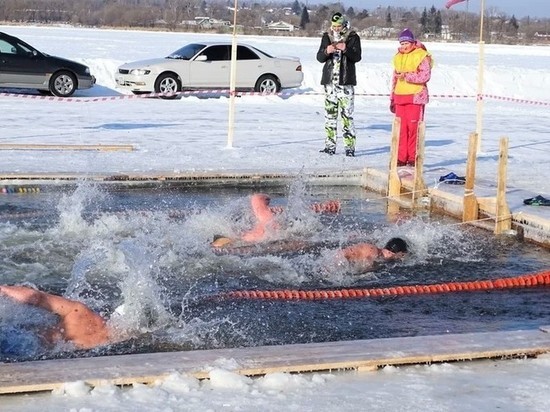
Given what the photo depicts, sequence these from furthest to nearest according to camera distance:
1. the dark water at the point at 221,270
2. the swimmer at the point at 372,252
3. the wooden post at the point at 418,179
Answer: the wooden post at the point at 418,179 < the swimmer at the point at 372,252 < the dark water at the point at 221,270

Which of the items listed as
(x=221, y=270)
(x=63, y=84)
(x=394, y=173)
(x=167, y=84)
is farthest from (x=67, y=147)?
(x=167, y=84)

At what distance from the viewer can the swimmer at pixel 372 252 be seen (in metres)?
Result: 8.51

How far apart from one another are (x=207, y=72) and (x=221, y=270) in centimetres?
1882

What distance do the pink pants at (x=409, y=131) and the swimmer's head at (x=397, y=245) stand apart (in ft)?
14.0

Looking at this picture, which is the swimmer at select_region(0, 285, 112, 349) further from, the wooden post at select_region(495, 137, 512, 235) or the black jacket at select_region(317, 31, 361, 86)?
the black jacket at select_region(317, 31, 361, 86)

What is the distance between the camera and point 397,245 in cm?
875

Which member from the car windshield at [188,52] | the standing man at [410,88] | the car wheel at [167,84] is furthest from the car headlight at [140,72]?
the standing man at [410,88]

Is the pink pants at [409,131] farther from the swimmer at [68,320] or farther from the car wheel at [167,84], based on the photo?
the car wheel at [167,84]

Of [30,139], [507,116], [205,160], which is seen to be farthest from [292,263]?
[507,116]

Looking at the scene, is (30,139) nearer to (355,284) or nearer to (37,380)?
(355,284)

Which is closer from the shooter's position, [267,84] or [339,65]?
[339,65]

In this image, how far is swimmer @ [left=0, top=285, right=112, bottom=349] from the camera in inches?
232

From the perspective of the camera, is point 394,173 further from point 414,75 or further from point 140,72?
point 140,72

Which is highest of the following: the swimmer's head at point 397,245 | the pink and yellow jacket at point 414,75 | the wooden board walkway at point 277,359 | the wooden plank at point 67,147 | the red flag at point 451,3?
the red flag at point 451,3
